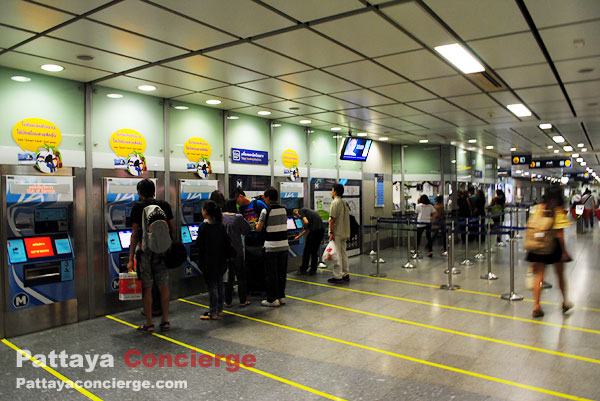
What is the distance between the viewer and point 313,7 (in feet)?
10.5

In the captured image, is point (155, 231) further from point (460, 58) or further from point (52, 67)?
point (460, 58)

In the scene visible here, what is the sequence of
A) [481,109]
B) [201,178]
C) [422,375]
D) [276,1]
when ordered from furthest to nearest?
[481,109]
[201,178]
[422,375]
[276,1]

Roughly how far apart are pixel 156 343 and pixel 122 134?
2858 mm

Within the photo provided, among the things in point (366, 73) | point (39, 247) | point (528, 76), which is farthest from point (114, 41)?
point (528, 76)

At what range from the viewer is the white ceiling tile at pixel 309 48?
3830 millimetres

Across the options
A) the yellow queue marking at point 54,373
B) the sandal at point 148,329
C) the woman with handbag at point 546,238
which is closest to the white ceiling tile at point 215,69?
the sandal at point 148,329

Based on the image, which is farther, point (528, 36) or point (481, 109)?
point (481, 109)

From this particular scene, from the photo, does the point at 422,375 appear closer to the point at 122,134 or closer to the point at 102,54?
the point at 102,54

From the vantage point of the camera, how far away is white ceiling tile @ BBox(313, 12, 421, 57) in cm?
348

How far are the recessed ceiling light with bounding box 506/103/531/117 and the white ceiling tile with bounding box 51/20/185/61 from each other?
17.7 feet

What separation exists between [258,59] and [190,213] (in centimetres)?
288

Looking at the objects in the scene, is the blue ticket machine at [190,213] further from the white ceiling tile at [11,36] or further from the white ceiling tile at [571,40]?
the white ceiling tile at [571,40]

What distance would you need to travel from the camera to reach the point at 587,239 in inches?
498

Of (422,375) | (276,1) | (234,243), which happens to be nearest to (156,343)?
(234,243)
